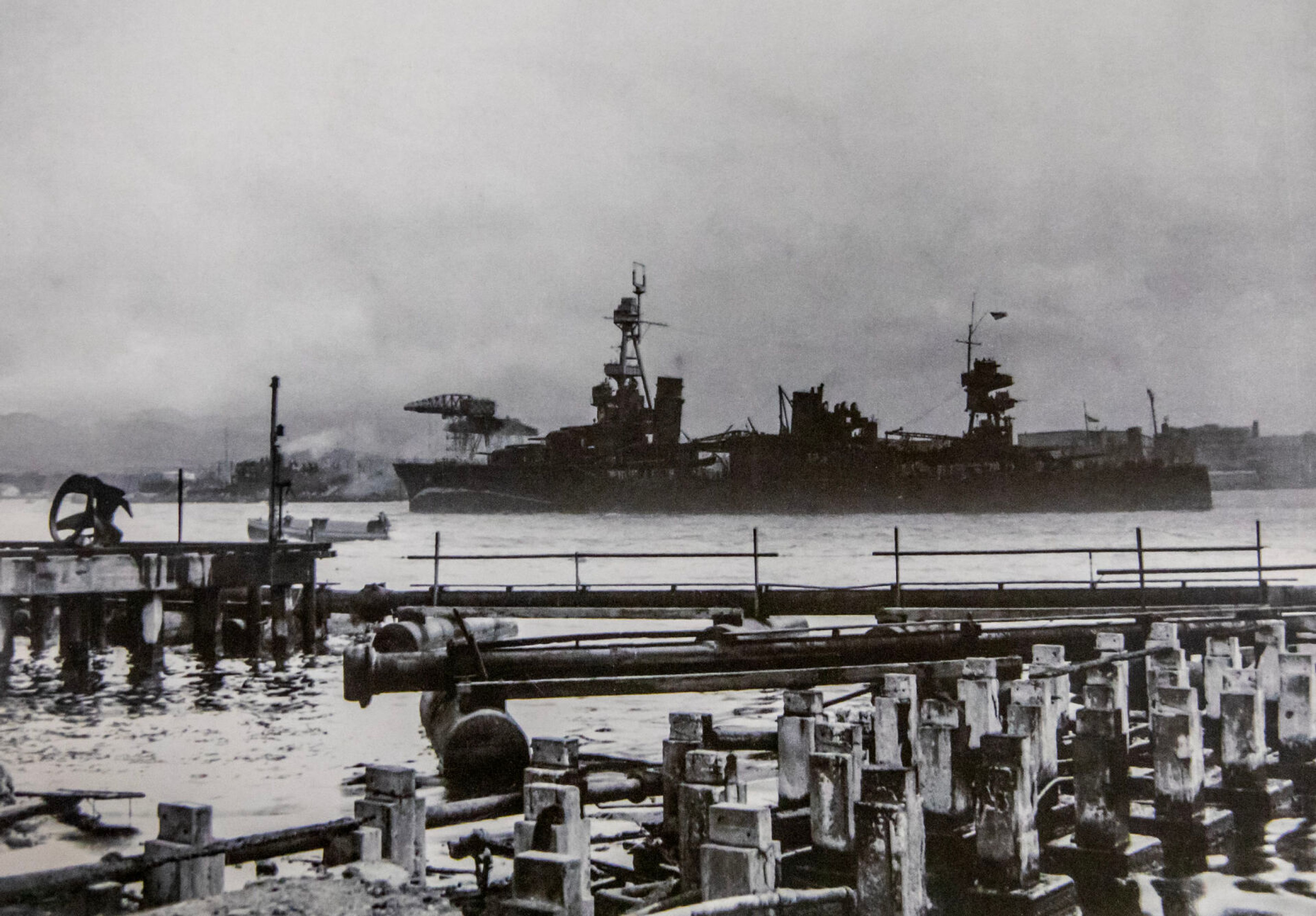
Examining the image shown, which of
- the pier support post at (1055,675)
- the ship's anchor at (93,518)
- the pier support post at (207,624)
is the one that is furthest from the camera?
the pier support post at (207,624)

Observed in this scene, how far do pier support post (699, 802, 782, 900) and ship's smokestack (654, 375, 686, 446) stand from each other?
36.9 m

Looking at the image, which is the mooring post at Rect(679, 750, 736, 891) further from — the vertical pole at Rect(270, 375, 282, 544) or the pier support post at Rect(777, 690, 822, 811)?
the vertical pole at Rect(270, 375, 282, 544)

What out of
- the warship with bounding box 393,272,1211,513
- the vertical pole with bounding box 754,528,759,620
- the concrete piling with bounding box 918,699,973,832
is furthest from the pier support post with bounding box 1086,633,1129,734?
the warship with bounding box 393,272,1211,513

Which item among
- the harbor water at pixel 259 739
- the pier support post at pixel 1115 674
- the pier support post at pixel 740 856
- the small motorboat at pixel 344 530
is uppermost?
the small motorboat at pixel 344 530

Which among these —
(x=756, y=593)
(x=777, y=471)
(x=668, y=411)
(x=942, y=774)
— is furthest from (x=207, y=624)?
(x=777, y=471)

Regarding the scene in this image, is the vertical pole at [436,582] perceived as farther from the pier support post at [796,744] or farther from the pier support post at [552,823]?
the pier support post at [552,823]

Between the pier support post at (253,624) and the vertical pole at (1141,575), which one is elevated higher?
the vertical pole at (1141,575)

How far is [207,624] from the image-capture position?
47.1 feet

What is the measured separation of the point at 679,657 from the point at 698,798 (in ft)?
12.1

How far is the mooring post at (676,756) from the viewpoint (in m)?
5.09

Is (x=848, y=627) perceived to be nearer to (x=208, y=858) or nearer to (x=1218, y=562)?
(x=208, y=858)

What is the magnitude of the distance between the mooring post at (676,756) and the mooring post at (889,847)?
1.07 meters

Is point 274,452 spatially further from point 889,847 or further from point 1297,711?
point 889,847

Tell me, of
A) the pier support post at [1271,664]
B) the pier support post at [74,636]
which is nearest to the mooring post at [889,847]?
the pier support post at [1271,664]
